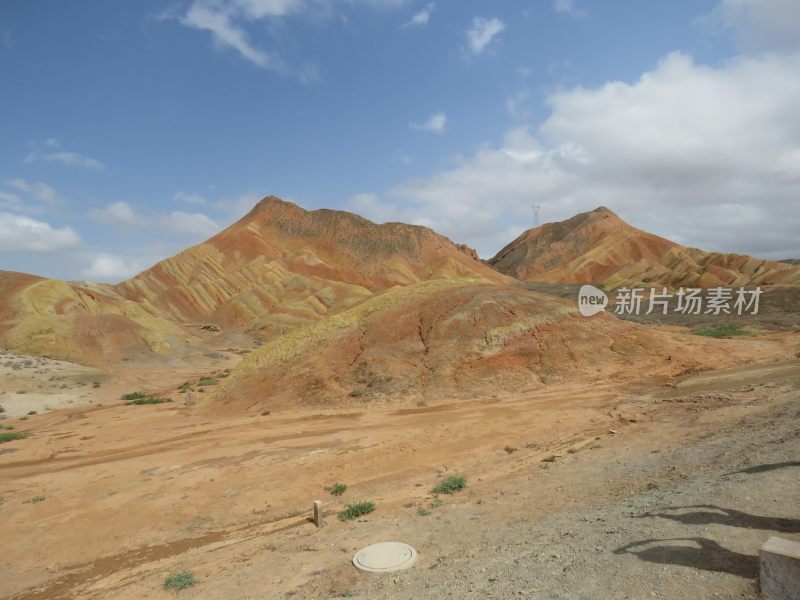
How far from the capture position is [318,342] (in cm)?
2978

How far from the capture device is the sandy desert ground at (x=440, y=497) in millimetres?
6504

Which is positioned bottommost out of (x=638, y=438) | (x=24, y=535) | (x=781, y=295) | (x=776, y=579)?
(x=24, y=535)

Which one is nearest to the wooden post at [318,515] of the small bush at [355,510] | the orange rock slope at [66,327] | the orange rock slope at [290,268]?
the small bush at [355,510]

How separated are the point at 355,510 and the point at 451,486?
2505 millimetres

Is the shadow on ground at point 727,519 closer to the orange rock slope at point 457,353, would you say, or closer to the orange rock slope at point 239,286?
the orange rock slope at point 457,353

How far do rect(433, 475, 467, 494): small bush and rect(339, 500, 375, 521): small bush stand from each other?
1.75 metres

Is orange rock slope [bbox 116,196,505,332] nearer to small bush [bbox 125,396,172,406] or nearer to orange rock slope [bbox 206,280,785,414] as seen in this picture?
small bush [bbox 125,396,172,406]

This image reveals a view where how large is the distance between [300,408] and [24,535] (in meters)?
12.8

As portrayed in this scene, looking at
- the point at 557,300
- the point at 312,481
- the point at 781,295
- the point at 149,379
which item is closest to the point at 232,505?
the point at 312,481

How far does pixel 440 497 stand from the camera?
37.3 feet

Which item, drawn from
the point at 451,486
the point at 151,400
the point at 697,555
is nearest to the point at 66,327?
the point at 151,400

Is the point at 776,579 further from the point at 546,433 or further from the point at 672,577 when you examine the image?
the point at 546,433

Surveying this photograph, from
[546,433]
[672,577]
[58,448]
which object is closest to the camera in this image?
[672,577]

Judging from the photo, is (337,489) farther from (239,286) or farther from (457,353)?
(239,286)
